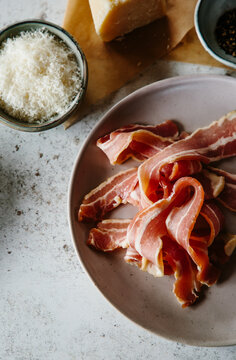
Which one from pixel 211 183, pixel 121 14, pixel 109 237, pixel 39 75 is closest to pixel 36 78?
pixel 39 75

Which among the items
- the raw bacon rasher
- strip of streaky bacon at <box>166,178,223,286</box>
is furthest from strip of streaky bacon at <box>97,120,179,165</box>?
strip of streaky bacon at <box>166,178,223,286</box>

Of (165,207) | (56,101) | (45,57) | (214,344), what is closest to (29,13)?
(45,57)

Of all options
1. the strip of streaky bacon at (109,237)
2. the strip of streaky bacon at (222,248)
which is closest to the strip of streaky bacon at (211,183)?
the strip of streaky bacon at (222,248)

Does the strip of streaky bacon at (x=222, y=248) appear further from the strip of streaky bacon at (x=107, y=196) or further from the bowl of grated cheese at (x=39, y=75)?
the bowl of grated cheese at (x=39, y=75)

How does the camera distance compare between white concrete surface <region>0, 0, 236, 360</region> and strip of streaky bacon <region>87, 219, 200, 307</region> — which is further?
white concrete surface <region>0, 0, 236, 360</region>

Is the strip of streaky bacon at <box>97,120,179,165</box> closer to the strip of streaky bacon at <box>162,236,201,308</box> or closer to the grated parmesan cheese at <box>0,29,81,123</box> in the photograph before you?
the grated parmesan cheese at <box>0,29,81,123</box>

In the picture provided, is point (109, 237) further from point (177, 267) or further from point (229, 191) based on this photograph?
point (229, 191)
